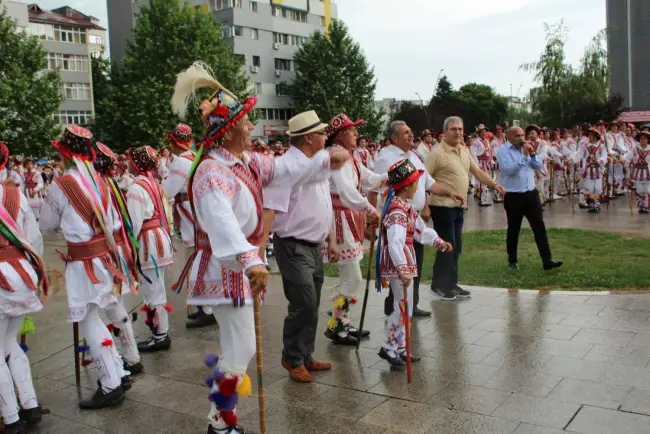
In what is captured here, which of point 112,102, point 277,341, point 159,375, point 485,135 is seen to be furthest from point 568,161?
point 112,102

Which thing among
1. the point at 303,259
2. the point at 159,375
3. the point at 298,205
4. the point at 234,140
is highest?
the point at 234,140

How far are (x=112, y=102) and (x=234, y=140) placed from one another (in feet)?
140

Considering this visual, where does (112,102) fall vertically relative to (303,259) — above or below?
above

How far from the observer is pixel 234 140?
4.27 m

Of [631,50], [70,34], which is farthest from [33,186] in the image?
[70,34]

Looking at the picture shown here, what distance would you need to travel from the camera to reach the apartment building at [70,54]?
2643 inches

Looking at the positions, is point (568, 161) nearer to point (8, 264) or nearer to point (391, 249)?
point (391, 249)

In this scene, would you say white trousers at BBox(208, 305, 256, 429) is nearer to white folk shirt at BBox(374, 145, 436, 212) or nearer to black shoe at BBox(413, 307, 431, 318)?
white folk shirt at BBox(374, 145, 436, 212)

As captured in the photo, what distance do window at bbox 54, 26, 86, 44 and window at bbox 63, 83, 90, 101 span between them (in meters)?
5.52

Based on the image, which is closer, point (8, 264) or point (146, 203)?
point (8, 264)

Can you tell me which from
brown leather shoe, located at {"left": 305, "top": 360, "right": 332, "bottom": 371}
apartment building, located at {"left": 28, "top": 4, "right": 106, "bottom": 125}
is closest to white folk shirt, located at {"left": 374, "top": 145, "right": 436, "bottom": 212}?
brown leather shoe, located at {"left": 305, "top": 360, "right": 332, "bottom": 371}

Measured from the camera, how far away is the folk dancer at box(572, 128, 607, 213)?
1616 cm

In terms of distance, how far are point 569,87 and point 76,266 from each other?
34.2m

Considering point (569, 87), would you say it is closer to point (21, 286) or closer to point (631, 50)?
point (631, 50)
